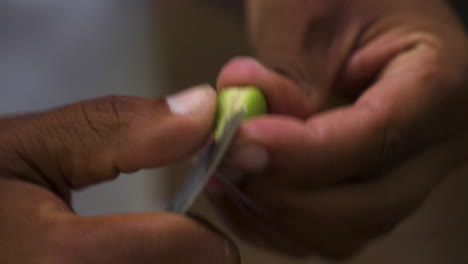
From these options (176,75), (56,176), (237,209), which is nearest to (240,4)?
(176,75)

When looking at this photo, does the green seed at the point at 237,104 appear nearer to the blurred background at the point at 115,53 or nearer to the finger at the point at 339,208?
the finger at the point at 339,208

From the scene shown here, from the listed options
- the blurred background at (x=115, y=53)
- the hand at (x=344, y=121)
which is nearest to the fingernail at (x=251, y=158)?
the hand at (x=344, y=121)

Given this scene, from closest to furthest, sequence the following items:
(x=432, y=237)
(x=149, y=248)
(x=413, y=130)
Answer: (x=149, y=248), (x=413, y=130), (x=432, y=237)

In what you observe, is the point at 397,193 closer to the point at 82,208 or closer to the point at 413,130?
the point at 413,130

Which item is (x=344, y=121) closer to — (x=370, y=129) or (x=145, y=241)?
(x=370, y=129)

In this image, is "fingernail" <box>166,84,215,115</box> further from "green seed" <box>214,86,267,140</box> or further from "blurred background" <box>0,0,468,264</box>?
"blurred background" <box>0,0,468,264</box>
